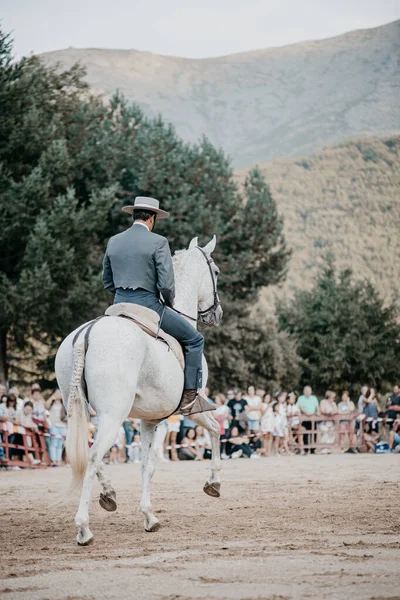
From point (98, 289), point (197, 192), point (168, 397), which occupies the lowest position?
point (168, 397)

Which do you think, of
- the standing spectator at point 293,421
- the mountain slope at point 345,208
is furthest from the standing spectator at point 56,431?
the mountain slope at point 345,208

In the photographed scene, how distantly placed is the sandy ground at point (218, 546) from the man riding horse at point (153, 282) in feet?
5.26

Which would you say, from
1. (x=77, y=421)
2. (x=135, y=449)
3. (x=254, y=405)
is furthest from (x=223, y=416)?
(x=77, y=421)

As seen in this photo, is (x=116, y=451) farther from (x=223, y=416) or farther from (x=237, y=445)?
(x=237, y=445)

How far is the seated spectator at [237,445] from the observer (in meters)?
25.8

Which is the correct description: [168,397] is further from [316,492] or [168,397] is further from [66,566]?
[316,492]

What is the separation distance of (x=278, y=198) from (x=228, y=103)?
88776 millimetres

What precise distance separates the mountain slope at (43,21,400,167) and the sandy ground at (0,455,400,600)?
413ft

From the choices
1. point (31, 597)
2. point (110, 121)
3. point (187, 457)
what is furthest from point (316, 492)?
point (110, 121)

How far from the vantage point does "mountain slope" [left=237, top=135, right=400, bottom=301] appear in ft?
252

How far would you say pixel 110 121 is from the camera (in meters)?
36.8

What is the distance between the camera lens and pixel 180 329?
9.58 metres

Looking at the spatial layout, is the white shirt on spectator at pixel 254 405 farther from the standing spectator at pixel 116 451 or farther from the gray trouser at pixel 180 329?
the gray trouser at pixel 180 329

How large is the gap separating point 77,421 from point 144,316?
1265mm
